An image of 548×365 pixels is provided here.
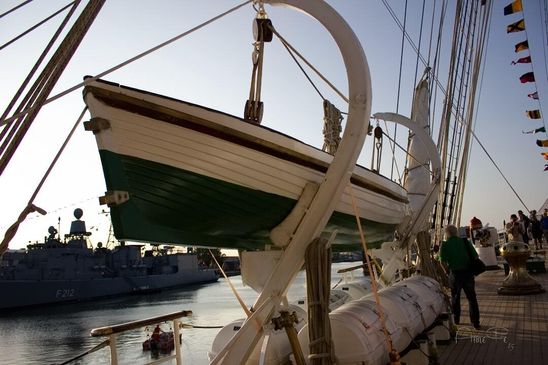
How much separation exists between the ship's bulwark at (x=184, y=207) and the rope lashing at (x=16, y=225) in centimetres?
63

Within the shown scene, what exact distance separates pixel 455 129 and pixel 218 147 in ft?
41.2

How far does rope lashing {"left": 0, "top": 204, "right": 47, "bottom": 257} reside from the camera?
3.23m

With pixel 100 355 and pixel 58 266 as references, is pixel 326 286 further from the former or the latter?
pixel 58 266

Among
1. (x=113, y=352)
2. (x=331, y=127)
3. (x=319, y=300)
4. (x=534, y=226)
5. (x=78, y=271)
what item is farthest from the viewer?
(x=78, y=271)

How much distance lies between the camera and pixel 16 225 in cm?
345

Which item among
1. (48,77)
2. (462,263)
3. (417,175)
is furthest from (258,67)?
(417,175)

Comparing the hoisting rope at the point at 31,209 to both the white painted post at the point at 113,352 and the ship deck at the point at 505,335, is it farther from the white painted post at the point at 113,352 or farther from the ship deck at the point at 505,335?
the ship deck at the point at 505,335

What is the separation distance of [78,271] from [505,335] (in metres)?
59.3

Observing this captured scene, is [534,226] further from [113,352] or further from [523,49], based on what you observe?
[113,352]

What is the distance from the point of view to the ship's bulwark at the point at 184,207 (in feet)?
13.5

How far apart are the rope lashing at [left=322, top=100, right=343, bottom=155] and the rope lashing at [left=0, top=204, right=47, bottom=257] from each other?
3.24 metres

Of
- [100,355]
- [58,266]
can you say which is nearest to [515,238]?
[100,355]

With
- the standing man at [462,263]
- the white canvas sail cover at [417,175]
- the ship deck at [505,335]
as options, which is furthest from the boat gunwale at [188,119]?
the white canvas sail cover at [417,175]

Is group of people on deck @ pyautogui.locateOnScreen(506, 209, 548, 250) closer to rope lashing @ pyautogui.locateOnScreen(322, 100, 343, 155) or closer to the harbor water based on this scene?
the harbor water
